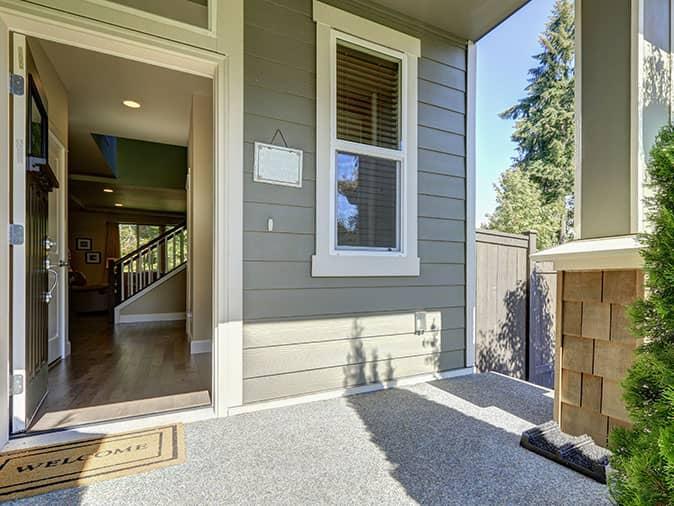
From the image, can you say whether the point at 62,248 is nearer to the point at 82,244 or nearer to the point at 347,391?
the point at 347,391

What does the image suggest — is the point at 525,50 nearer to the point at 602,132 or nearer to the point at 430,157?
the point at 430,157

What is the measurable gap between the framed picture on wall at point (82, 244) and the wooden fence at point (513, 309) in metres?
10.4

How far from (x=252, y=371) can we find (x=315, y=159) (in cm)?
155

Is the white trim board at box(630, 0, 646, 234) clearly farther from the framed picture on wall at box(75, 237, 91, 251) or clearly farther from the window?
the framed picture on wall at box(75, 237, 91, 251)

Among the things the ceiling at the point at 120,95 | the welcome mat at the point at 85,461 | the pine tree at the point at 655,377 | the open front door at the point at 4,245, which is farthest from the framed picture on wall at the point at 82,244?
the pine tree at the point at 655,377

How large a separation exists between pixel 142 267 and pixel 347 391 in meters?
5.44

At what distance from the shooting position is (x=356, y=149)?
2.90m

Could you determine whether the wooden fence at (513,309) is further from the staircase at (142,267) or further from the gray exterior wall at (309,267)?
the staircase at (142,267)

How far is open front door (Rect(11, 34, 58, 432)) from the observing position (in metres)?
2.03

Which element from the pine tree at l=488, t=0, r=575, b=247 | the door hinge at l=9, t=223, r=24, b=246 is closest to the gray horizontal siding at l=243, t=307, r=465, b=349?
the door hinge at l=9, t=223, r=24, b=246

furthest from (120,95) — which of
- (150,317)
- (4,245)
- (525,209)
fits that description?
(525,209)

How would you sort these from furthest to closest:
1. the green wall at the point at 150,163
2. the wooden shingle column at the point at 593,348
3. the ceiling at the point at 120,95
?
1. the green wall at the point at 150,163
2. the ceiling at the point at 120,95
3. the wooden shingle column at the point at 593,348

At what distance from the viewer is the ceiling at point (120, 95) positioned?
3.41m

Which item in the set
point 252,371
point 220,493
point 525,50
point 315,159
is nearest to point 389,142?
point 315,159
